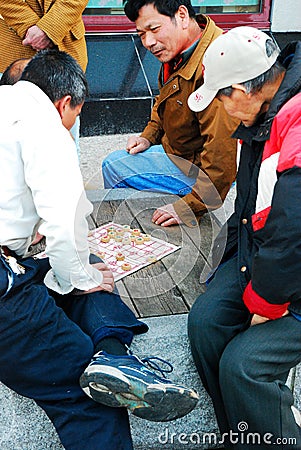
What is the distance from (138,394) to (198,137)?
5.23ft

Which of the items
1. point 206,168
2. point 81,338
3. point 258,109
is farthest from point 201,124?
point 81,338

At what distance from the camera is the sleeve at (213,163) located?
2.85 m

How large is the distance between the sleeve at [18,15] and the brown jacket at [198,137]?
0.78 metres

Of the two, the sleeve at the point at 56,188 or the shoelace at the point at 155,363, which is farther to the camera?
the shoelace at the point at 155,363

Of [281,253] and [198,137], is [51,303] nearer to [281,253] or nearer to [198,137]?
[281,253]

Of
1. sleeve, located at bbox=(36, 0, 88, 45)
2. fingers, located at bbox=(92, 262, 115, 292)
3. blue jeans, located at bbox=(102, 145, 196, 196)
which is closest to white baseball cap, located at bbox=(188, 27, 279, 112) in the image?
fingers, located at bbox=(92, 262, 115, 292)

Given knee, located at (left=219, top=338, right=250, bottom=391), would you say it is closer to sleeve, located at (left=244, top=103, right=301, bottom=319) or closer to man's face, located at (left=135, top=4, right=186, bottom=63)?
sleeve, located at (left=244, top=103, right=301, bottom=319)

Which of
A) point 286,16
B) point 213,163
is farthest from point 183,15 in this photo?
point 286,16

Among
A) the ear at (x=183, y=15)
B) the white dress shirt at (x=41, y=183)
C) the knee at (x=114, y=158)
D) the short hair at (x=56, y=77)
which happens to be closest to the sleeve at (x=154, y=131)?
the knee at (x=114, y=158)

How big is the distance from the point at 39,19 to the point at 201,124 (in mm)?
1128

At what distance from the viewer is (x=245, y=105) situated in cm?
206

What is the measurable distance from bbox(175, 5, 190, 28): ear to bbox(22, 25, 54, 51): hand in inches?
32.4

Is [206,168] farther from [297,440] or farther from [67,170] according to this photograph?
[297,440]

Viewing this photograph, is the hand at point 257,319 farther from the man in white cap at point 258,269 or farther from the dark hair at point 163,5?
the dark hair at point 163,5
